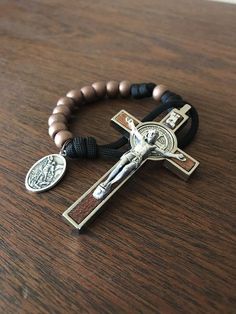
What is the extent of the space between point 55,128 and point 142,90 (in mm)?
204

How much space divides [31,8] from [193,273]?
94cm

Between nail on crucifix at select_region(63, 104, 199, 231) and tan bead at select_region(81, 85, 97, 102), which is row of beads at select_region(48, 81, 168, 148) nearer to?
tan bead at select_region(81, 85, 97, 102)

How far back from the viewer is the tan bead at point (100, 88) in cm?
70

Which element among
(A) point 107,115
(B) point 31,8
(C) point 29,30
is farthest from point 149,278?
(B) point 31,8

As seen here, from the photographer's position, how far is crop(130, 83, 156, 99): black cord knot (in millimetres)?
686

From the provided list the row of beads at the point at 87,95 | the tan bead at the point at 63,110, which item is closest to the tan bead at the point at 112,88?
the row of beads at the point at 87,95

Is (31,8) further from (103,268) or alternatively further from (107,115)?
(103,268)

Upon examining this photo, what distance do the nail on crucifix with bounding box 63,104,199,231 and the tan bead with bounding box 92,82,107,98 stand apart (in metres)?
0.12

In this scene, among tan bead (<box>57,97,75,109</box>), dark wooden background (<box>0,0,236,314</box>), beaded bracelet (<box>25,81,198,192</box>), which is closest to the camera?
dark wooden background (<box>0,0,236,314</box>)

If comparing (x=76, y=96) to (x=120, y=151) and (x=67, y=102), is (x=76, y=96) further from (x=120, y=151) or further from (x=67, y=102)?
(x=120, y=151)

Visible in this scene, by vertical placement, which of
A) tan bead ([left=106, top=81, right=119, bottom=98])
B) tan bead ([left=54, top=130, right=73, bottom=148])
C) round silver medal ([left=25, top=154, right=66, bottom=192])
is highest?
tan bead ([left=106, top=81, right=119, bottom=98])

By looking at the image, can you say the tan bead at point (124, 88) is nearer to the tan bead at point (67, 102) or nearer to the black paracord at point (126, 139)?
the black paracord at point (126, 139)

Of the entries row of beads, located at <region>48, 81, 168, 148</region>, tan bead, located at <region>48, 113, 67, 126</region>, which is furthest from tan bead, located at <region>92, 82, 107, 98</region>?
tan bead, located at <region>48, 113, 67, 126</region>

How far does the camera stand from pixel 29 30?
0.94 meters
